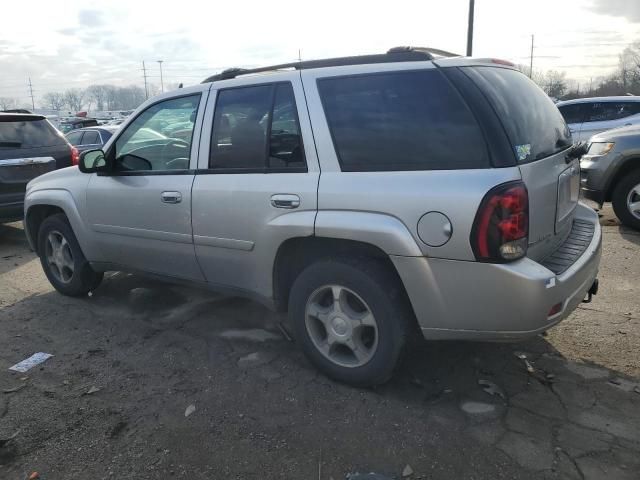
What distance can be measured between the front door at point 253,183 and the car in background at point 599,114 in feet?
27.6

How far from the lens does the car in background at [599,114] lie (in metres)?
10.1

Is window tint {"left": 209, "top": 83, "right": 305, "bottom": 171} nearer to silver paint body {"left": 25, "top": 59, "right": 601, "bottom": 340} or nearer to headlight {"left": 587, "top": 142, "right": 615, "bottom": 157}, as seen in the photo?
silver paint body {"left": 25, "top": 59, "right": 601, "bottom": 340}

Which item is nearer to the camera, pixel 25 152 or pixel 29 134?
pixel 25 152

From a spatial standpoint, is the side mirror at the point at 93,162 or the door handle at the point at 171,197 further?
the side mirror at the point at 93,162

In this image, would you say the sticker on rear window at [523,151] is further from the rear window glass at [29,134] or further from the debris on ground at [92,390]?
the rear window glass at [29,134]

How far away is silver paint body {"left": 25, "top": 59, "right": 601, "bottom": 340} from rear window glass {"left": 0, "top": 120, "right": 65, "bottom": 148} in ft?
13.6

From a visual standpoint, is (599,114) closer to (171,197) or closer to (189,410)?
(171,197)

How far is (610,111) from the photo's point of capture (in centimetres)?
1036

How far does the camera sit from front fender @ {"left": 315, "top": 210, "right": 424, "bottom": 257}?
272 cm

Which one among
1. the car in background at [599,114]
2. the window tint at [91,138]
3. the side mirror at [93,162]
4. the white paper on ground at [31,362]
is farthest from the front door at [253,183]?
the window tint at [91,138]

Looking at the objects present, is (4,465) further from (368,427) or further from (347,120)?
(347,120)

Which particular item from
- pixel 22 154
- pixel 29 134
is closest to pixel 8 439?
pixel 22 154

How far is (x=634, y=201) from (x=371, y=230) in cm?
513

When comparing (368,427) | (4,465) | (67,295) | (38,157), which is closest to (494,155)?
(368,427)
